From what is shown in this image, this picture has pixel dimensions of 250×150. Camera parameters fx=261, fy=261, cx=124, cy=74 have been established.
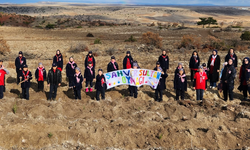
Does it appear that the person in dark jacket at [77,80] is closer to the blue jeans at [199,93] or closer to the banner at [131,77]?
the banner at [131,77]

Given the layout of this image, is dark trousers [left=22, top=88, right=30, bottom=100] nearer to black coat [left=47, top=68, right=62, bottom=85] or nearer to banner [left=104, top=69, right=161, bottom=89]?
black coat [left=47, top=68, right=62, bottom=85]

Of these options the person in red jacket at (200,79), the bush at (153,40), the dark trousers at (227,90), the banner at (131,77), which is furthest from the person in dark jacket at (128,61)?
the bush at (153,40)

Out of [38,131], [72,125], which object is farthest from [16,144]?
[72,125]

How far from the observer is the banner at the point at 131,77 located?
395 inches

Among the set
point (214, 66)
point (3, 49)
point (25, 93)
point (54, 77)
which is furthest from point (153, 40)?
point (25, 93)

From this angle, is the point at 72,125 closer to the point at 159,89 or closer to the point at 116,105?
the point at 116,105

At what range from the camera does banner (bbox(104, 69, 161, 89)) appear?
10.0 m

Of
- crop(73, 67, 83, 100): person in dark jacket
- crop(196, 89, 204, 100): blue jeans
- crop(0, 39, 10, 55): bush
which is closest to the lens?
crop(73, 67, 83, 100): person in dark jacket

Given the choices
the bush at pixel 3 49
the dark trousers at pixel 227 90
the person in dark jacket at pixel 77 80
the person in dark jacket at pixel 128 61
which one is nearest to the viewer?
the person in dark jacket at pixel 77 80

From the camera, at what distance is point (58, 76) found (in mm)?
9562

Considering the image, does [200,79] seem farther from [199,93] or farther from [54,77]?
[54,77]

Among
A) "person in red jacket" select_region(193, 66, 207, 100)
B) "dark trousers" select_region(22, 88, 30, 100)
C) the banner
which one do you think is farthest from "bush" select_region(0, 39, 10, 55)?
"person in red jacket" select_region(193, 66, 207, 100)

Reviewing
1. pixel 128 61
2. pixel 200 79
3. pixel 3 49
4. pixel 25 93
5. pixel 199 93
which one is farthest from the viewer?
pixel 3 49

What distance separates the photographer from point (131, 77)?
1010cm
